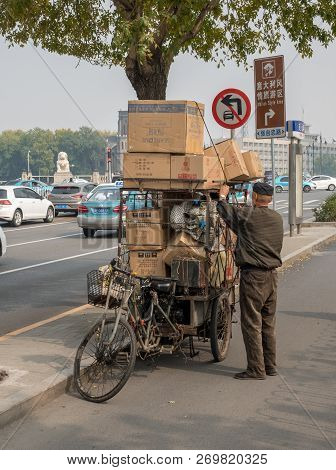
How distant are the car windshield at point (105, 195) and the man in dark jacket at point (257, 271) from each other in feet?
59.9

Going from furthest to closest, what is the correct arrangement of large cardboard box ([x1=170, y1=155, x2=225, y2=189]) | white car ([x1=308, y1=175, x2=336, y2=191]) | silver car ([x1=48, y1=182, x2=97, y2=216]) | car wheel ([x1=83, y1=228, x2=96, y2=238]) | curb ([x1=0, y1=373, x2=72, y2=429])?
1. white car ([x1=308, y1=175, x2=336, y2=191])
2. silver car ([x1=48, y1=182, x2=97, y2=216])
3. car wheel ([x1=83, y1=228, x2=96, y2=238])
4. large cardboard box ([x1=170, y1=155, x2=225, y2=189])
5. curb ([x1=0, y1=373, x2=72, y2=429])

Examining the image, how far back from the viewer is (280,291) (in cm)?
1291

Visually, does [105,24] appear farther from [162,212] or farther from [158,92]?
[162,212]

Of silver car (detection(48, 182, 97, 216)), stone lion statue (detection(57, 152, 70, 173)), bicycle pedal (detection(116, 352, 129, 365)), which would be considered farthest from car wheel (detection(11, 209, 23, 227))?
stone lion statue (detection(57, 152, 70, 173))

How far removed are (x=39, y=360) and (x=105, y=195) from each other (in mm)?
18765

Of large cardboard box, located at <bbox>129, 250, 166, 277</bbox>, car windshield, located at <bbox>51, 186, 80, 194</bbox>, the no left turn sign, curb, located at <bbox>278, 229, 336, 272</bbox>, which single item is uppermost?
the no left turn sign

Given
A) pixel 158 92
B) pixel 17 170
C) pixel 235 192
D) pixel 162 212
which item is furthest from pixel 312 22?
pixel 17 170

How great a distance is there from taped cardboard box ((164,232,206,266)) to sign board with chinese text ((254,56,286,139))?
8.83 metres

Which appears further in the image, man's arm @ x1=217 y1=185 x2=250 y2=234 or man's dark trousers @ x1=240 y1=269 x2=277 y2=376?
man's arm @ x1=217 y1=185 x2=250 y2=234

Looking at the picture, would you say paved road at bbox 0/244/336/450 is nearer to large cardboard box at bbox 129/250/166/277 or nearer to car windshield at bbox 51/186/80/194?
large cardboard box at bbox 129/250/166/277

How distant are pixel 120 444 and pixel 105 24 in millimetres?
9791

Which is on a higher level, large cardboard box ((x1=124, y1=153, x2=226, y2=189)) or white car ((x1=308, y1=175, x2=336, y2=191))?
white car ((x1=308, y1=175, x2=336, y2=191))

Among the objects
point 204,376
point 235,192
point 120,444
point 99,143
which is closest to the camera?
point 120,444

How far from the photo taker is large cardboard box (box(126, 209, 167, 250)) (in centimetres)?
802
